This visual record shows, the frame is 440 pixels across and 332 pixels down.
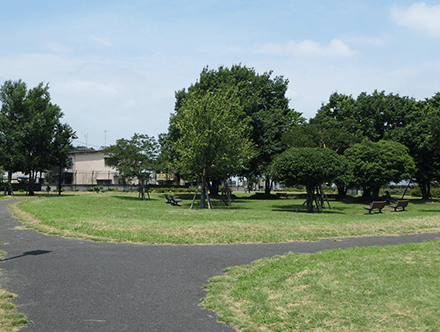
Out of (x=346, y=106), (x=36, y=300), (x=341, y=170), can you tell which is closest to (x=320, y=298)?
(x=36, y=300)

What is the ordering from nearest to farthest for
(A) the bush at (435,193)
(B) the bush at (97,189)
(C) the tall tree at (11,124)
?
(C) the tall tree at (11,124), (B) the bush at (97,189), (A) the bush at (435,193)

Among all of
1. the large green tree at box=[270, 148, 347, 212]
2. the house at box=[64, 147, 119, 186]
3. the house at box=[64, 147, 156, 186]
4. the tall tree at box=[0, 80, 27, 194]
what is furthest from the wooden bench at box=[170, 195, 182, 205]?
the house at box=[64, 147, 119, 186]

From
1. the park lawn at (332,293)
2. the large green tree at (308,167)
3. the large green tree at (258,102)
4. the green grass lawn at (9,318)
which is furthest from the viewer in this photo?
the large green tree at (258,102)

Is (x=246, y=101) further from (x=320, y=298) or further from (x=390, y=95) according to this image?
(x=320, y=298)

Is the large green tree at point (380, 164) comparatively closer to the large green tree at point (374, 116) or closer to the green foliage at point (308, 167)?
the large green tree at point (374, 116)

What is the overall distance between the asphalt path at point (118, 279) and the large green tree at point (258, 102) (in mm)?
32372

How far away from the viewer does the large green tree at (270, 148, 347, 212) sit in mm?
23922

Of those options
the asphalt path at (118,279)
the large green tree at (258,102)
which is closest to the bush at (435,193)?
the large green tree at (258,102)

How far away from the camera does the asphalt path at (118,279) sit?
5160 mm

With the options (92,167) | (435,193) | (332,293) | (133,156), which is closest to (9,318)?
(332,293)

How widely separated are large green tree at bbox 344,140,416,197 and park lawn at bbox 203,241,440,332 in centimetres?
2761

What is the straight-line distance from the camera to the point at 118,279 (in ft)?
23.8

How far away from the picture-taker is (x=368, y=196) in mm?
45438

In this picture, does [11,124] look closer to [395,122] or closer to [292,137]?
[292,137]
